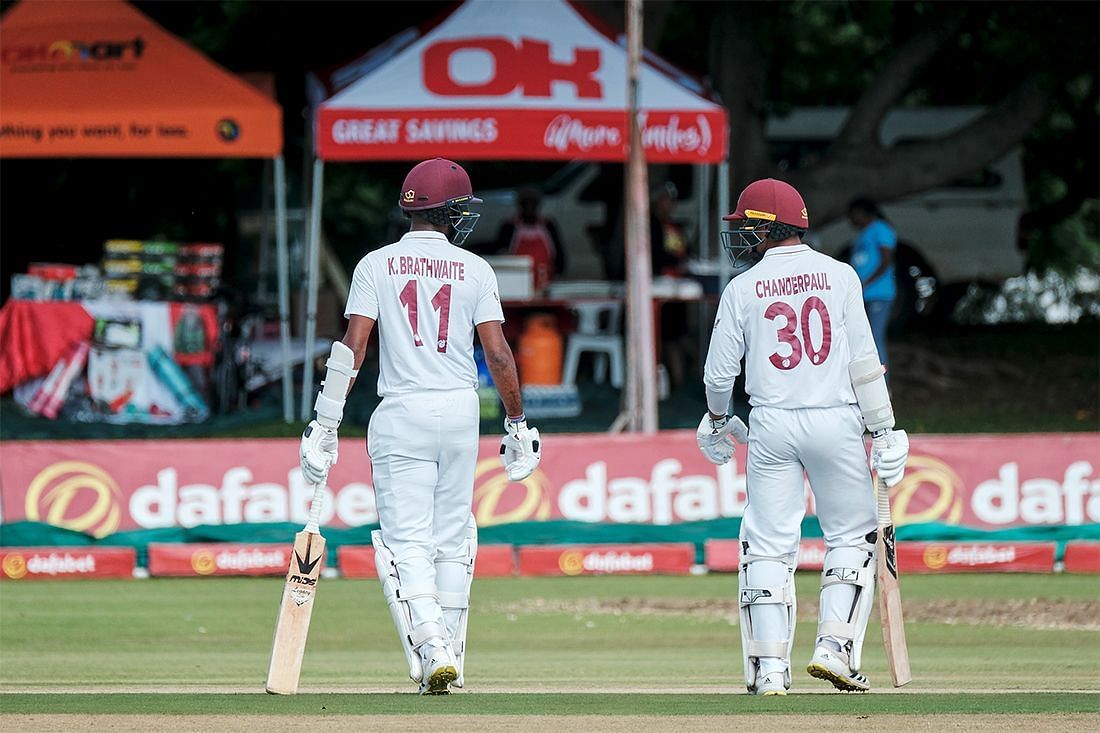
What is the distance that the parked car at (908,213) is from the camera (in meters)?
22.2

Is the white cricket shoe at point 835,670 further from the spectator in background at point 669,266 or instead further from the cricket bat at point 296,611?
the spectator in background at point 669,266

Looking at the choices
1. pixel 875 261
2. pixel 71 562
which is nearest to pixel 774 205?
pixel 71 562

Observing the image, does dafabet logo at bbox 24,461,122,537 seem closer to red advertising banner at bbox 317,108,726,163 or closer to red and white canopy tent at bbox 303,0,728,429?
red and white canopy tent at bbox 303,0,728,429

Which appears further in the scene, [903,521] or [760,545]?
[903,521]

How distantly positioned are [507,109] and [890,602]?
968 cm

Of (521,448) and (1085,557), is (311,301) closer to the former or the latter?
(1085,557)

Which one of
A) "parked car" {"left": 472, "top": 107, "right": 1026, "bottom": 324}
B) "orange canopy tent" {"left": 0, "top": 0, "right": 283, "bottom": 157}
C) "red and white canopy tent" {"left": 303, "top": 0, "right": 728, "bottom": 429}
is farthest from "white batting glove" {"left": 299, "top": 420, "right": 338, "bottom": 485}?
"parked car" {"left": 472, "top": 107, "right": 1026, "bottom": 324}

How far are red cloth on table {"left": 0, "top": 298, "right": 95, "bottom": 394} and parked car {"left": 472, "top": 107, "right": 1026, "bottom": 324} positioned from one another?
20.1 ft

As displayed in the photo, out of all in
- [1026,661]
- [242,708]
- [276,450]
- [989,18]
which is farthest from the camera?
[989,18]

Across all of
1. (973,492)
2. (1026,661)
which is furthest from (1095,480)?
(1026,661)

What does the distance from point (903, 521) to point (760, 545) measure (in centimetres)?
591

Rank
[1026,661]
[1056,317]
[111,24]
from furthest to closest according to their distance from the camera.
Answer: [1056,317], [111,24], [1026,661]

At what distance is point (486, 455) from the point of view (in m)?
12.6

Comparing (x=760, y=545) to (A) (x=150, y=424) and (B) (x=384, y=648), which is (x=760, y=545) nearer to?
(B) (x=384, y=648)
